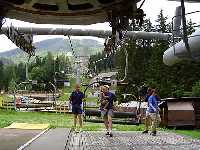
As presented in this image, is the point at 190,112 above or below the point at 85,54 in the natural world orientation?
below

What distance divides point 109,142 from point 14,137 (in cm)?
331

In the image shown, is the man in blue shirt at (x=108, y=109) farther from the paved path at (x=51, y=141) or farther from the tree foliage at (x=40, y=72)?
the tree foliage at (x=40, y=72)

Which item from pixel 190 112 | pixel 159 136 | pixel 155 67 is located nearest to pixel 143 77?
pixel 155 67

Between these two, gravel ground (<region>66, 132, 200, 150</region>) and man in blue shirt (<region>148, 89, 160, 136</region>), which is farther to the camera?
man in blue shirt (<region>148, 89, 160, 136</region>)

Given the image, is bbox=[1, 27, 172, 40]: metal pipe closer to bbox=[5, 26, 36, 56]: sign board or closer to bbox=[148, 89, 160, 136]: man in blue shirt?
bbox=[5, 26, 36, 56]: sign board

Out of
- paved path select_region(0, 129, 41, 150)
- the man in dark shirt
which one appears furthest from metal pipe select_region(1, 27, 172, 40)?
the man in dark shirt

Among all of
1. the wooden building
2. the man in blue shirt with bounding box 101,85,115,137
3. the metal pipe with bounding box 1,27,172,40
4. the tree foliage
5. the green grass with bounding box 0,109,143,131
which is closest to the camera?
the metal pipe with bounding box 1,27,172,40

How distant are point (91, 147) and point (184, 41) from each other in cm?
780

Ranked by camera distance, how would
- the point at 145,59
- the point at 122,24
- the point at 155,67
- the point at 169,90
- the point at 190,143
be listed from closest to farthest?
1. the point at 122,24
2. the point at 190,143
3. the point at 169,90
4. the point at 155,67
5. the point at 145,59

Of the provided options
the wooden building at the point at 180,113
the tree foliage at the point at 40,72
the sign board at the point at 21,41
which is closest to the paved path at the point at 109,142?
the wooden building at the point at 180,113

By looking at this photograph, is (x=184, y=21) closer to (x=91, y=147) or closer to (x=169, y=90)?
(x=91, y=147)

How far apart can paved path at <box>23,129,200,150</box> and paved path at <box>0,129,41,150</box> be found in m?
0.43

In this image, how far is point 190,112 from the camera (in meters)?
26.0

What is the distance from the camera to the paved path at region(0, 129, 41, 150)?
614 inches
